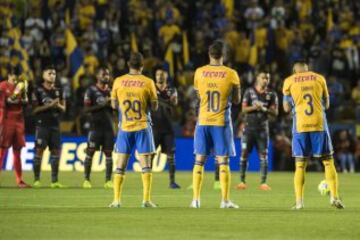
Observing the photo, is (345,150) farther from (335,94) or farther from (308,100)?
(308,100)

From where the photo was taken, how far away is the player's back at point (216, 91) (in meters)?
17.7

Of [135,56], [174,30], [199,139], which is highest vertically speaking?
[174,30]

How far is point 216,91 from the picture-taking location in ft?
58.0

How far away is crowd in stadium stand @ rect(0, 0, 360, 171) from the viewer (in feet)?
118

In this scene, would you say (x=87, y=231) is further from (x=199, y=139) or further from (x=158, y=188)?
(x=158, y=188)

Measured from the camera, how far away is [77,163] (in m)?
32.6

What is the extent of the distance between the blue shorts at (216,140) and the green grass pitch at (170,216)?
882 millimetres

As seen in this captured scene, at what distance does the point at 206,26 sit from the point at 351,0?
5363 mm

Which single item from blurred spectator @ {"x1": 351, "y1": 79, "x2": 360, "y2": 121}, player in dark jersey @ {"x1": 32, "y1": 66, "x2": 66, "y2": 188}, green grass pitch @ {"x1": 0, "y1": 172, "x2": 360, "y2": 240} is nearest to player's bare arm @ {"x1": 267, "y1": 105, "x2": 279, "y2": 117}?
green grass pitch @ {"x1": 0, "y1": 172, "x2": 360, "y2": 240}

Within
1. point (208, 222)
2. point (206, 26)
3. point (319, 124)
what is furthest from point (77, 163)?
point (208, 222)

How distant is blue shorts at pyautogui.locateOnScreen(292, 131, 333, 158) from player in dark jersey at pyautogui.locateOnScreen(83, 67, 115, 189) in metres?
7.25

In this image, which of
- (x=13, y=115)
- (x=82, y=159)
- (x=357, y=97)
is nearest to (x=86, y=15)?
(x=82, y=159)

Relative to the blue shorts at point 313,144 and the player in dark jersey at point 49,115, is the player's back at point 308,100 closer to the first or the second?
the blue shorts at point 313,144

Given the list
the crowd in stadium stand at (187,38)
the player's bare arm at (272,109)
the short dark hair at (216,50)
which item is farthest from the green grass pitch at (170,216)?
the crowd in stadium stand at (187,38)
